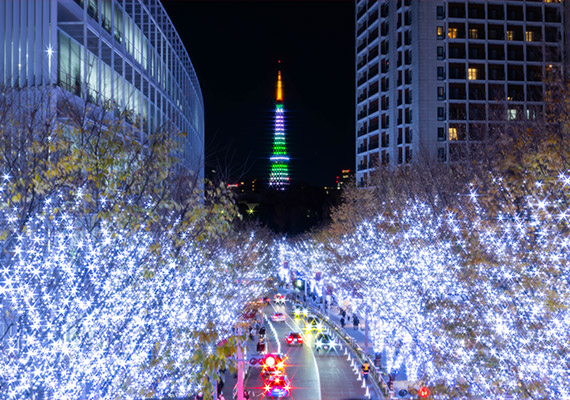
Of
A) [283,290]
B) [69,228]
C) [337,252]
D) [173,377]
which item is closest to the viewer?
[69,228]

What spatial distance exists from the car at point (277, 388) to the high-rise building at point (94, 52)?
28.7ft

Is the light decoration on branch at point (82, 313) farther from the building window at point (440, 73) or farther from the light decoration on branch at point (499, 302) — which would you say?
the building window at point (440, 73)

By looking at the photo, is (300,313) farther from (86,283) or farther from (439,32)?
(86,283)

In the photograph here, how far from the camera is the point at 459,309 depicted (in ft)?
31.7

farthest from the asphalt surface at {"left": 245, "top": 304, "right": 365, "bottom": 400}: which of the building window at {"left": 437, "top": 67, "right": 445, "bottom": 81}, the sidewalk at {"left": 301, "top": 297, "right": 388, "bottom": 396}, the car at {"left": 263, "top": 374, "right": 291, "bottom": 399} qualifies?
the building window at {"left": 437, "top": 67, "right": 445, "bottom": 81}

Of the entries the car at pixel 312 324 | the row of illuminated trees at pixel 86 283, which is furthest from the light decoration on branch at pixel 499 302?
the car at pixel 312 324

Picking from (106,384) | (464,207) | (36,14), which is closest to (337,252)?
(464,207)

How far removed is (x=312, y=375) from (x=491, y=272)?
1531cm

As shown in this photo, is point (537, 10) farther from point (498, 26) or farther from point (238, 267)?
point (238, 267)

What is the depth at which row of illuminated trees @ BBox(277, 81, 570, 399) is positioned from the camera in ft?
23.3

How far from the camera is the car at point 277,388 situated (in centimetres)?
2008

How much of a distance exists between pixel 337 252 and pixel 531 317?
2806 cm

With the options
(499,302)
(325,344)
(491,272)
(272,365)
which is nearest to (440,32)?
(325,344)

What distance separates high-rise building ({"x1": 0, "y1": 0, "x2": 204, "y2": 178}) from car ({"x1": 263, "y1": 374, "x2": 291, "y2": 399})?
8746mm
